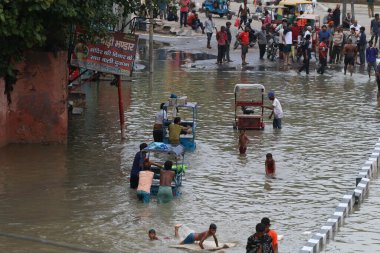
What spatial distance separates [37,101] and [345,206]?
27.0 ft

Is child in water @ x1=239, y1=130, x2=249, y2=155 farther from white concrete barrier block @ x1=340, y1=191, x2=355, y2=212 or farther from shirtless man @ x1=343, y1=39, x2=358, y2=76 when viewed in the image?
shirtless man @ x1=343, y1=39, x2=358, y2=76

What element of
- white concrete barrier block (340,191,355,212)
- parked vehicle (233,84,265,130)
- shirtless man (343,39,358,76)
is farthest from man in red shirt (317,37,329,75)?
white concrete barrier block (340,191,355,212)

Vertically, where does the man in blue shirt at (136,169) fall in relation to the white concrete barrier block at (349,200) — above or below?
above

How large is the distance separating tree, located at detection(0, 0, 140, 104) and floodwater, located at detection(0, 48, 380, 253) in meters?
2.14

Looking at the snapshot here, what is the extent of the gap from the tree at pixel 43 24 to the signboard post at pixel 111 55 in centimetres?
41

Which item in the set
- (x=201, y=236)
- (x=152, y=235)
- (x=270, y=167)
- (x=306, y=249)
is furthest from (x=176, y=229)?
(x=270, y=167)

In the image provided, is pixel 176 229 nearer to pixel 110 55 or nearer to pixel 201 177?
pixel 201 177

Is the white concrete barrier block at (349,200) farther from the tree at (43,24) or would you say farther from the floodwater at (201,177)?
the tree at (43,24)

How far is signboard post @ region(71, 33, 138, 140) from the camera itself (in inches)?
1000

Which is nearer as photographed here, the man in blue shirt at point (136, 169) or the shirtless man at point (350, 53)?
the man in blue shirt at point (136, 169)

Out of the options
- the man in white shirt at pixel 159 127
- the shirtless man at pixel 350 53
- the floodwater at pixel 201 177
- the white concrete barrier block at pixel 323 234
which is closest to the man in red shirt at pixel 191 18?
the shirtless man at pixel 350 53

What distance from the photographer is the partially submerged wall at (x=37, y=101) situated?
24500 millimetres

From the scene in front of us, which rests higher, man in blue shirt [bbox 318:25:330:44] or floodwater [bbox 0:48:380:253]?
man in blue shirt [bbox 318:25:330:44]

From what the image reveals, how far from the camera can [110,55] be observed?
83.5ft
